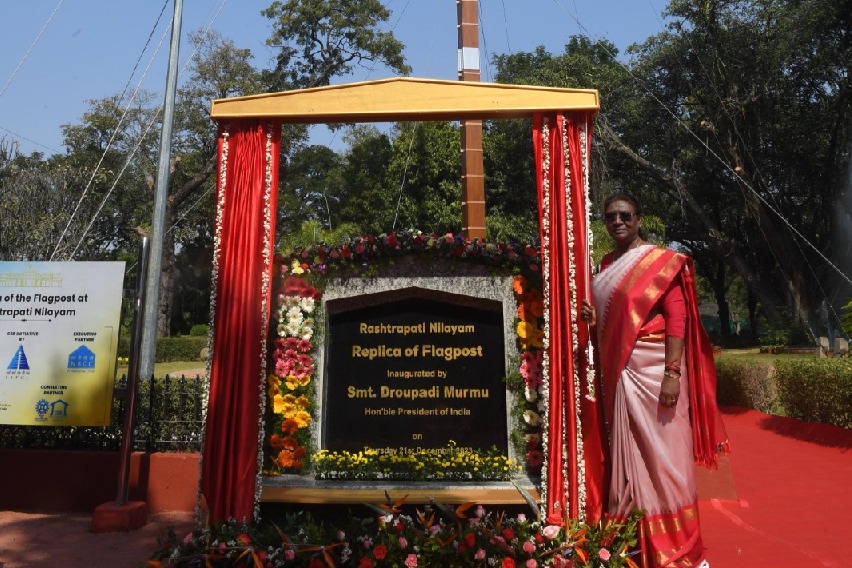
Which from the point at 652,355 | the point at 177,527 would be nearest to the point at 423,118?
the point at 652,355

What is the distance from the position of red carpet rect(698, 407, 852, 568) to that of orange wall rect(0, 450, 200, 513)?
13.9 feet

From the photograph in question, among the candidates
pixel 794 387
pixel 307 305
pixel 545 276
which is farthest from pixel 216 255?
pixel 794 387

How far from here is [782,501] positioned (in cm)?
605

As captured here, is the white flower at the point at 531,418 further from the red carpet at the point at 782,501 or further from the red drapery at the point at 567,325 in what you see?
the red carpet at the point at 782,501

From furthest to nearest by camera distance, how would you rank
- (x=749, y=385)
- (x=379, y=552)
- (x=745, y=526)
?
1. (x=749, y=385)
2. (x=745, y=526)
3. (x=379, y=552)

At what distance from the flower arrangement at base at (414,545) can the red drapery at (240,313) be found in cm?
40

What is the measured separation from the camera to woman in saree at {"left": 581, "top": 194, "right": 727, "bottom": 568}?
4098 millimetres

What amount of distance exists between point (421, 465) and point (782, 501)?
3.19 meters

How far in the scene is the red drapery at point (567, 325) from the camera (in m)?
4.51

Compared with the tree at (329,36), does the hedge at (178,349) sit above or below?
below

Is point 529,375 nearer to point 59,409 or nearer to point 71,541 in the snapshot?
point 71,541

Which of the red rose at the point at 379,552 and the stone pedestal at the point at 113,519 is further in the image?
the stone pedestal at the point at 113,519

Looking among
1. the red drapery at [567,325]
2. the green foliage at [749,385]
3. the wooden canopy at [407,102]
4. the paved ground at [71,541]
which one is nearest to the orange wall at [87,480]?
the paved ground at [71,541]

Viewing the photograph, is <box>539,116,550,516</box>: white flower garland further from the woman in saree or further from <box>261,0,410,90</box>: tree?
<box>261,0,410,90</box>: tree
